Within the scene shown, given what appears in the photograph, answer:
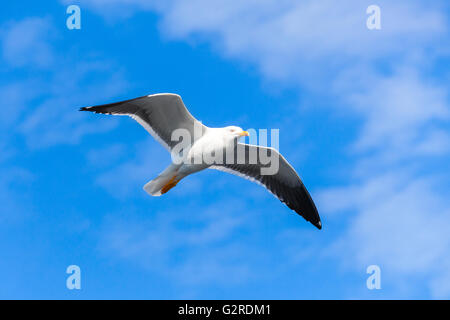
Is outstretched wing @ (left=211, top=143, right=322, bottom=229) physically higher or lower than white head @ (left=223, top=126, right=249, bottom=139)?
lower

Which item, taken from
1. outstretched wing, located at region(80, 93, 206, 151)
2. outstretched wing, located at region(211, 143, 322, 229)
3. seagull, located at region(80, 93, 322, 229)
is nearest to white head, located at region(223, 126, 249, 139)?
seagull, located at region(80, 93, 322, 229)

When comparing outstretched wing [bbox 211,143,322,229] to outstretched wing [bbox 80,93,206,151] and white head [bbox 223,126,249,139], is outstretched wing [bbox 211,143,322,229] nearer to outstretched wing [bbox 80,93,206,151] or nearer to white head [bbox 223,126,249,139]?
white head [bbox 223,126,249,139]

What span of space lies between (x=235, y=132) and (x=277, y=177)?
81.8 inches

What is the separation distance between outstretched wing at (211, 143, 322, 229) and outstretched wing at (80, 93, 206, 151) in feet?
4.29

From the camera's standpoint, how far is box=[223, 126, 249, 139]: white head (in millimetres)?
10938

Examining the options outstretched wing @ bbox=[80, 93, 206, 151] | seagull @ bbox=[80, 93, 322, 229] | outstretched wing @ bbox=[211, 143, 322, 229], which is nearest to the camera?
outstretched wing @ bbox=[80, 93, 206, 151]

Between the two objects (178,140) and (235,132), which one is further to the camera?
(178,140)

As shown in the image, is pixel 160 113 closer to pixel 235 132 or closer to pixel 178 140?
pixel 178 140

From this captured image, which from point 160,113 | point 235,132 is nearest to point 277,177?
point 235,132

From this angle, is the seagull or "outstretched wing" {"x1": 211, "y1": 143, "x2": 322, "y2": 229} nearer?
the seagull

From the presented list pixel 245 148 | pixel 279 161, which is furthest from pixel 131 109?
pixel 279 161

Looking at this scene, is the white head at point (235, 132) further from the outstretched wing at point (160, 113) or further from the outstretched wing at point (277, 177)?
the outstretched wing at point (277, 177)

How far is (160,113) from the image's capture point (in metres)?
11.1

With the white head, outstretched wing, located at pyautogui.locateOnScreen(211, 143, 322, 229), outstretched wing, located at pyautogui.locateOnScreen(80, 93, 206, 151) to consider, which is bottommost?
outstretched wing, located at pyautogui.locateOnScreen(211, 143, 322, 229)
